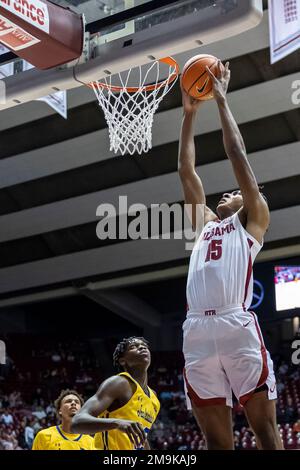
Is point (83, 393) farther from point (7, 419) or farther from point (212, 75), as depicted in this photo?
point (212, 75)

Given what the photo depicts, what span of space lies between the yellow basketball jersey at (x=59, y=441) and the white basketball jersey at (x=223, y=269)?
2685mm

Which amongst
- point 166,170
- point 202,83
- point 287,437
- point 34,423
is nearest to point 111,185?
point 166,170

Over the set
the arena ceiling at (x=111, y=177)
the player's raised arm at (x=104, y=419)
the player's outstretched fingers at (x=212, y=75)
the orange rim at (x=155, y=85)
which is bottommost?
the player's raised arm at (x=104, y=419)

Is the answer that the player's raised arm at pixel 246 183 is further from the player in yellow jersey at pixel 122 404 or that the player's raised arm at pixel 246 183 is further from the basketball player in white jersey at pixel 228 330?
the player in yellow jersey at pixel 122 404

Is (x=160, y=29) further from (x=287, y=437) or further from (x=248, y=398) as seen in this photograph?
(x=287, y=437)

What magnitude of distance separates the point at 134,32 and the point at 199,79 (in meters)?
1.98

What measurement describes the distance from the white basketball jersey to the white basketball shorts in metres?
0.08

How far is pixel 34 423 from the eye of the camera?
1659 centimetres

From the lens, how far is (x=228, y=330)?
3443 mm

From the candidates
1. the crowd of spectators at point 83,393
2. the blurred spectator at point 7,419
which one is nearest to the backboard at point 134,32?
the crowd of spectators at point 83,393

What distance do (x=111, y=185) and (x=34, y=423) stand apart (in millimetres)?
5609

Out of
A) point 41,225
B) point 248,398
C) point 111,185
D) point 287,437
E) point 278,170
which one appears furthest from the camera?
point 41,225

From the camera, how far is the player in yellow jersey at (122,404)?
3607 millimetres

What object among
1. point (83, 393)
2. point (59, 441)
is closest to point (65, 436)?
point (59, 441)
